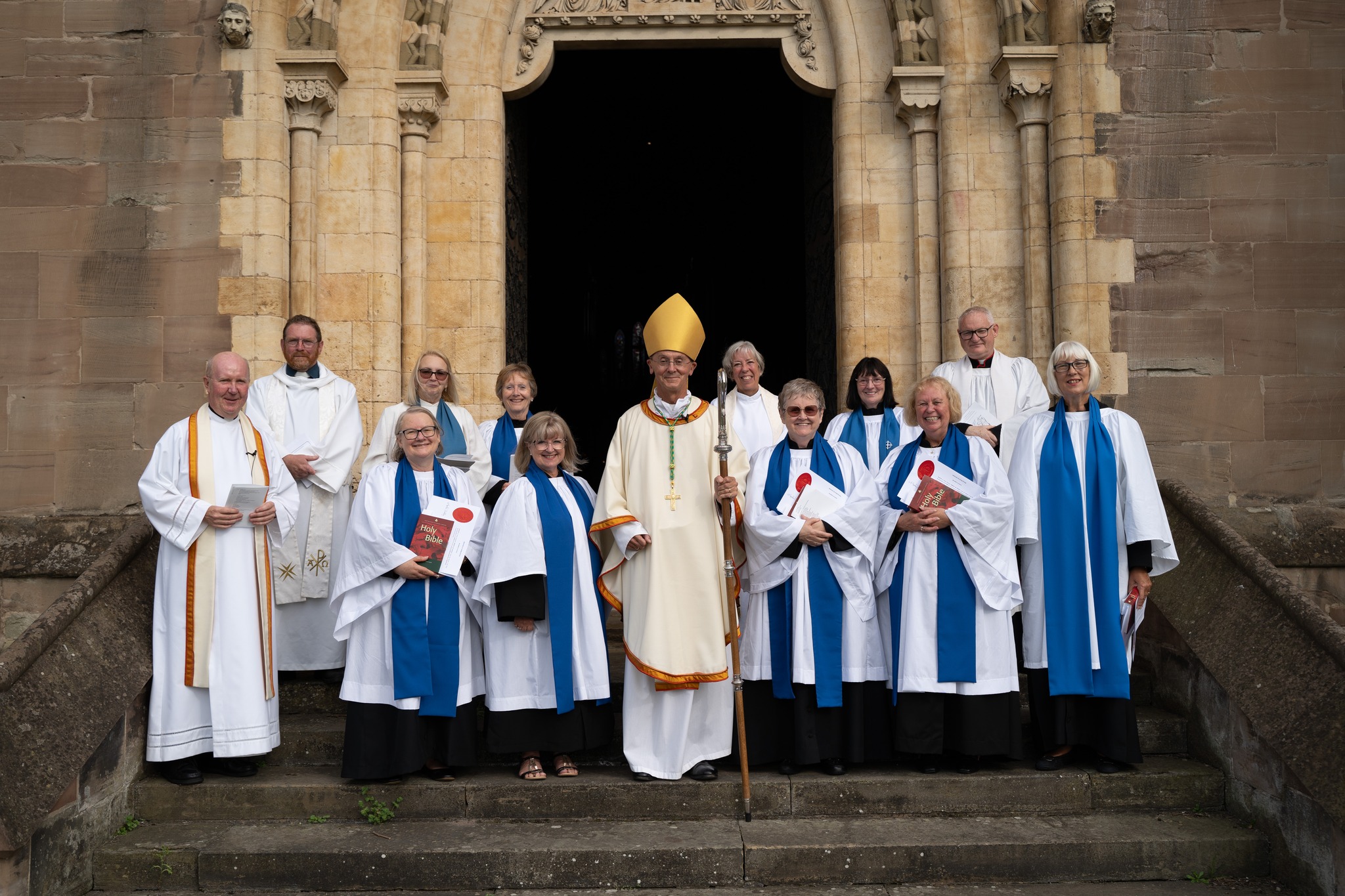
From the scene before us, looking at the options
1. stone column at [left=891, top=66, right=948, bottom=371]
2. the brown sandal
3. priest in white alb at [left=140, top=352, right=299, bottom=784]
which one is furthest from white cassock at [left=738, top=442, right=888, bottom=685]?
stone column at [left=891, top=66, right=948, bottom=371]

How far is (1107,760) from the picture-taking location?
5.21 m

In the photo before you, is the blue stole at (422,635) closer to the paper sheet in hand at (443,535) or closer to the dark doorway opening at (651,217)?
the paper sheet in hand at (443,535)

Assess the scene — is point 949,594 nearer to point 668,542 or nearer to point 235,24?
point 668,542

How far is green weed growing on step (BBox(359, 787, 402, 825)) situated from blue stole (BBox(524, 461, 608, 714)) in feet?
2.63

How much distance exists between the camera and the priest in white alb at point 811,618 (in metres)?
5.20

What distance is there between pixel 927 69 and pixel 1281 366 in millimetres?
2907

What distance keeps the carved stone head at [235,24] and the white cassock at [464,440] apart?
2778 millimetres

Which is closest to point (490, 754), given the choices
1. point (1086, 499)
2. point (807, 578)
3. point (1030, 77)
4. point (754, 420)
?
point (807, 578)

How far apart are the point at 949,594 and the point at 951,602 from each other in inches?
1.4

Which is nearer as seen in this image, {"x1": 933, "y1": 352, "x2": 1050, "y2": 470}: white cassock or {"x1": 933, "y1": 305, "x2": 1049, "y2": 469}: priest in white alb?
{"x1": 933, "y1": 305, "x2": 1049, "y2": 469}: priest in white alb

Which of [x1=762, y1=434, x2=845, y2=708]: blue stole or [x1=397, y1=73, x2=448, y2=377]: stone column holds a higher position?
[x1=397, y1=73, x2=448, y2=377]: stone column

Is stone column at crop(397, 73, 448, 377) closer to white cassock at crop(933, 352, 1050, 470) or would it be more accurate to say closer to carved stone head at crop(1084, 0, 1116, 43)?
white cassock at crop(933, 352, 1050, 470)

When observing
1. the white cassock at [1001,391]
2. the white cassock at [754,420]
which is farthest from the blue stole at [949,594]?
the white cassock at [754,420]

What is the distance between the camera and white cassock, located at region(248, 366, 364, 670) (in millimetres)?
6125
